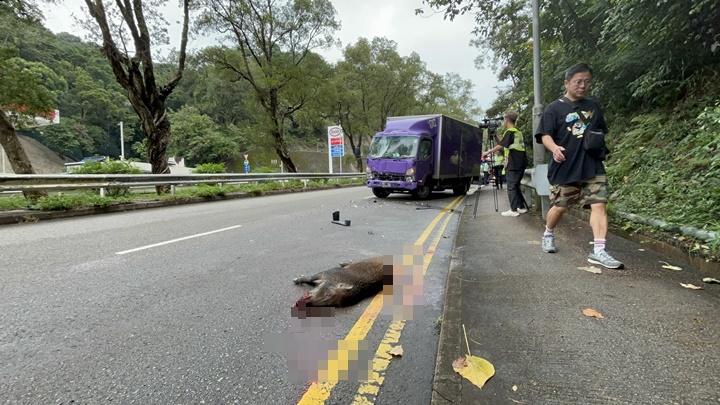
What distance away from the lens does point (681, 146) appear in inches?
241

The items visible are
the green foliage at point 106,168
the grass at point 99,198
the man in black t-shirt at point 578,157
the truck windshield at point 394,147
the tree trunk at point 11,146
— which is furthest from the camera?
the truck windshield at point 394,147

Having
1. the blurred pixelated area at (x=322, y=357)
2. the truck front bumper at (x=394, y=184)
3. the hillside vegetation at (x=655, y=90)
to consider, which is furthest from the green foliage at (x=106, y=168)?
the blurred pixelated area at (x=322, y=357)

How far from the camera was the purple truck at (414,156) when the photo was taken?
11.7 m

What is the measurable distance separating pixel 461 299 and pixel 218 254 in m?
3.13

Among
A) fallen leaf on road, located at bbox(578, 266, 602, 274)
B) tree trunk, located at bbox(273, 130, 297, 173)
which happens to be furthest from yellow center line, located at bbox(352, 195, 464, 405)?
tree trunk, located at bbox(273, 130, 297, 173)

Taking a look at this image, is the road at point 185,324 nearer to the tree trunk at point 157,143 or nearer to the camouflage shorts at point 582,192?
the camouflage shorts at point 582,192

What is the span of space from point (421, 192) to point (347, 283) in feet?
31.4

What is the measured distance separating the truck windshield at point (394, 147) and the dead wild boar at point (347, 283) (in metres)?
8.63

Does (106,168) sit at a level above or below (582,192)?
above

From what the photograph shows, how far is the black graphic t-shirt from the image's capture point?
368 cm

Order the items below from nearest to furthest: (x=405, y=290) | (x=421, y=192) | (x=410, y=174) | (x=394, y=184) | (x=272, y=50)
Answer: (x=405, y=290), (x=410, y=174), (x=394, y=184), (x=421, y=192), (x=272, y=50)

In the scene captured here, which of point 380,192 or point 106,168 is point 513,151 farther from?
point 106,168

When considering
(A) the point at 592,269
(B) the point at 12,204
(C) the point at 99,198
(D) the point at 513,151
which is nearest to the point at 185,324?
(A) the point at 592,269

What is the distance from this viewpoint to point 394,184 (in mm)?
11836
